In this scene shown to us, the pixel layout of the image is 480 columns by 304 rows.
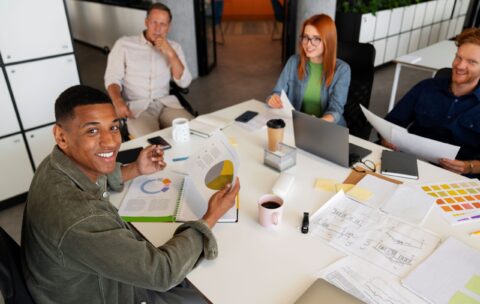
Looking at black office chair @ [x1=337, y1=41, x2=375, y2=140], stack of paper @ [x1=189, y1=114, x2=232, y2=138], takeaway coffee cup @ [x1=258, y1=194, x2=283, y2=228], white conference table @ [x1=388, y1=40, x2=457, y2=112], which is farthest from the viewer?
white conference table @ [x1=388, y1=40, x2=457, y2=112]

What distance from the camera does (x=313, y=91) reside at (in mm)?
2314

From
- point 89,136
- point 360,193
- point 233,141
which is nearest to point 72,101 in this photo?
point 89,136

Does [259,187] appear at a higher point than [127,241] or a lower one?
lower

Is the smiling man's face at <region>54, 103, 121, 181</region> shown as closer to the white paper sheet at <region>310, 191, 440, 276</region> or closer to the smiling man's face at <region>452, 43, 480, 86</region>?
the white paper sheet at <region>310, 191, 440, 276</region>

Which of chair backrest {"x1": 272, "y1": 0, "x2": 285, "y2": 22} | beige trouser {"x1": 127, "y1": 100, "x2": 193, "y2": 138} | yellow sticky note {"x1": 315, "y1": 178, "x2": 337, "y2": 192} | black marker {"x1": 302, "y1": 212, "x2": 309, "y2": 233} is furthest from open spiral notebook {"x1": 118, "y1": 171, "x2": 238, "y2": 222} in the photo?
chair backrest {"x1": 272, "y1": 0, "x2": 285, "y2": 22}

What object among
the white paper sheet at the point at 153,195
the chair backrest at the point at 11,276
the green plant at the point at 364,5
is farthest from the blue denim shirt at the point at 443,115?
the green plant at the point at 364,5

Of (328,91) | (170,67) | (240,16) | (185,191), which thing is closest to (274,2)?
(240,16)

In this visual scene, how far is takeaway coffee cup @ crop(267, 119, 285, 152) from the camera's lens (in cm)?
169

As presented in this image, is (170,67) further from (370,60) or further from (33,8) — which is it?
(370,60)

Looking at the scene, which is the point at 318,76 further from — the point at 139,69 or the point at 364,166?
the point at 139,69

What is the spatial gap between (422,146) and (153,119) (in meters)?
1.81

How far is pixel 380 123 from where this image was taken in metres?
1.74

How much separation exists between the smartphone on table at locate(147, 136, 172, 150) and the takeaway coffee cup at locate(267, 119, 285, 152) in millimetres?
520

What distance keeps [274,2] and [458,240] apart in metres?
6.12
